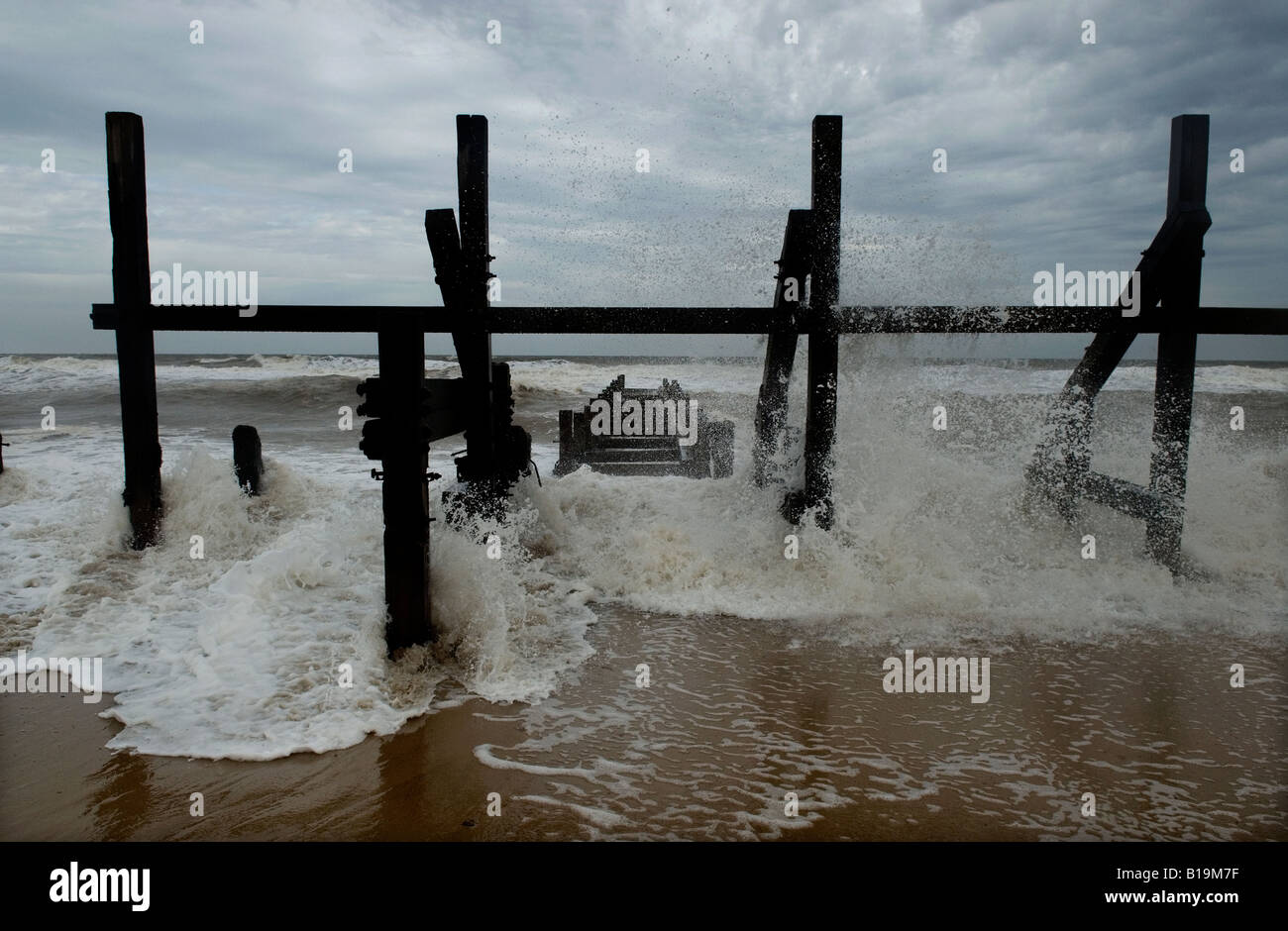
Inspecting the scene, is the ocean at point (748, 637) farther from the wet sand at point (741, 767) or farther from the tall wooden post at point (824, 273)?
the tall wooden post at point (824, 273)

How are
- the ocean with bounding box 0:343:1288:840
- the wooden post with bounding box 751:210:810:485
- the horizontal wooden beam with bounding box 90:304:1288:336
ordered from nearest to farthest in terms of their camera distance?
the ocean with bounding box 0:343:1288:840 → the horizontal wooden beam with bounding box 90:304:1288:336 → the wooden post with bounding box 751:210:810:485

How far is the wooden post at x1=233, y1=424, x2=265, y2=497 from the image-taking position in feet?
29.5

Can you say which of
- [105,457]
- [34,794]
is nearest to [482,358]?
[34,794]

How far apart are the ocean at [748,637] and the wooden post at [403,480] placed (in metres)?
0.28

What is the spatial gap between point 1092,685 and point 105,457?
49.8ft

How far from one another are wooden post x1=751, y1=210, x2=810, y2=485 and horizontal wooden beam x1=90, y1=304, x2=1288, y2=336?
0.73m

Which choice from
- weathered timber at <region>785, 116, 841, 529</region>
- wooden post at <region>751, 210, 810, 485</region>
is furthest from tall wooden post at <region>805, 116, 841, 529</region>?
wooden post at <region>751, 210, 810, 485</region>

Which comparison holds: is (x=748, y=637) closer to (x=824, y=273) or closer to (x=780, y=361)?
(x=824, y=273)

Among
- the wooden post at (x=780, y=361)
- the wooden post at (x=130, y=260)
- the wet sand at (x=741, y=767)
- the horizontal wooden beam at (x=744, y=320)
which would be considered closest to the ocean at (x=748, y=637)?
the wet sand at (x=741, y=767)

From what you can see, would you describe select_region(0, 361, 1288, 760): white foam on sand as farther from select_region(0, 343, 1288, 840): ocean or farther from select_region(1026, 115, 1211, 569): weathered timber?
select_region(1026, 115, 1211, 569): weathered timber

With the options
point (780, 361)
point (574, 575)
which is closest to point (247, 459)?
point (574, 575)
